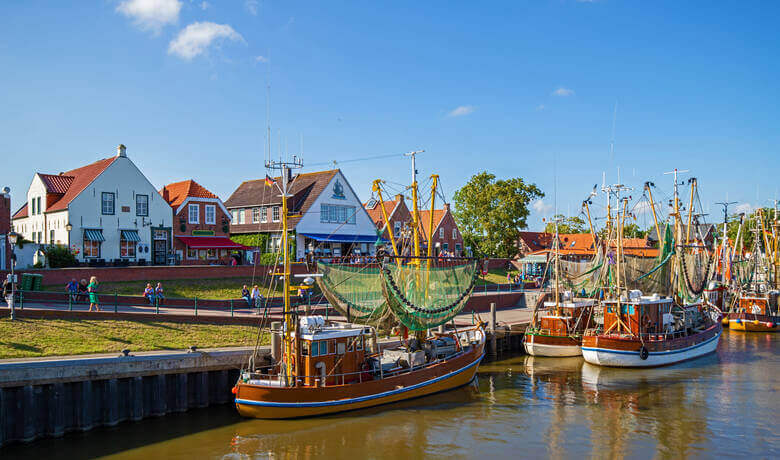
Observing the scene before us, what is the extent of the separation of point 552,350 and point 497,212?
34841 mm

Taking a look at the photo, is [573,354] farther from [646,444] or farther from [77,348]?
[77,348]

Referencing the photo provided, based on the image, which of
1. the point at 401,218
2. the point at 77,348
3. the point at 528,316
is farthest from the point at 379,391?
the point at 401,218

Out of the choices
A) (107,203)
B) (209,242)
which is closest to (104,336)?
(107,203)

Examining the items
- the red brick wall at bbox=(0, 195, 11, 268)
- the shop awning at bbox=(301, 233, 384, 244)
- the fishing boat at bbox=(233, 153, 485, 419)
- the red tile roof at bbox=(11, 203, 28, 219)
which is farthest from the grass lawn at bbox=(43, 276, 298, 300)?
the red tile roof at bbox=(11, 203, 28, 219)

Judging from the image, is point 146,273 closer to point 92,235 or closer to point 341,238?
point 92,235

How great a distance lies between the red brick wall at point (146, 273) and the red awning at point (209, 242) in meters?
6.93

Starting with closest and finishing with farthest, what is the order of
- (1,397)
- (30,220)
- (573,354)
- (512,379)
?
(1,397) → (512,379) → (573,354) → (30,220)

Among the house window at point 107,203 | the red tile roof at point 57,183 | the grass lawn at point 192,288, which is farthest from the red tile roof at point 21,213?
the grass lawn at point 192,288

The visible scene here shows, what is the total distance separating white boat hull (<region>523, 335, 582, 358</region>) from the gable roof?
82.9 feet

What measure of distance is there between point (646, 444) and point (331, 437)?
9.89m

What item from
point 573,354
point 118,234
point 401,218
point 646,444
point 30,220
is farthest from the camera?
point 401,218

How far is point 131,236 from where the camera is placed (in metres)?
42.6

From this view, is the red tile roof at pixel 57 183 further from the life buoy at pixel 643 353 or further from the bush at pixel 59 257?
→ the life buoy at pixel 643 353

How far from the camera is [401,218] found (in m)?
65.3
